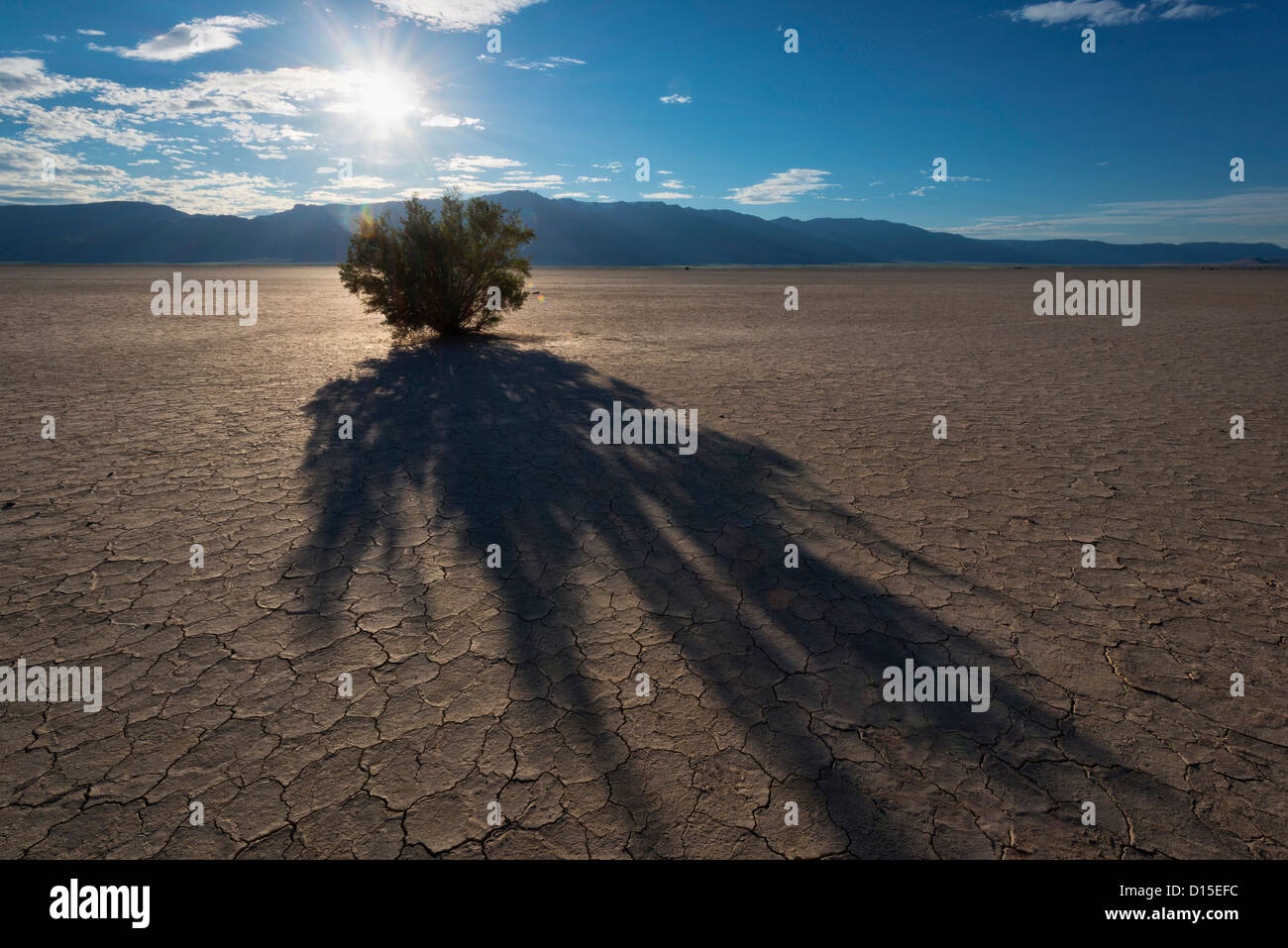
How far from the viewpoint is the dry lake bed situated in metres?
2.67

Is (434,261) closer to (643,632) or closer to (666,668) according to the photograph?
(643,632)

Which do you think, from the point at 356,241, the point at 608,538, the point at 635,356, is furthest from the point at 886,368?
the point at 356,241

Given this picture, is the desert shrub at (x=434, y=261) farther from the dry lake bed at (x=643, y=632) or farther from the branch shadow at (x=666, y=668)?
the branch shadow at (x=666, y=668)

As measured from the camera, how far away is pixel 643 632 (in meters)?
3.97

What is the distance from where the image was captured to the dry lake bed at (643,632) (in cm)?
267

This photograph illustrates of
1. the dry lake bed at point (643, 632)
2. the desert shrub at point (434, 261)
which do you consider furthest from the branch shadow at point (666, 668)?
the desert shrub at point (434, 261)

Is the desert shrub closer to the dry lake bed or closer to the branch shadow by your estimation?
the dry lake bed

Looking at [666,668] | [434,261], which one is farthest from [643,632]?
[434,261]

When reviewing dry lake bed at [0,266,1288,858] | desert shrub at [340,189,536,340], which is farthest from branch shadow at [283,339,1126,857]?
desert shrub at [340,189,536,340]

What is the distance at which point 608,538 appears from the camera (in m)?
5.24

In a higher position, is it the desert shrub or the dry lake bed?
the desert shrub

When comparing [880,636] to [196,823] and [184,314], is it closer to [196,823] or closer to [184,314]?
[196,823]
